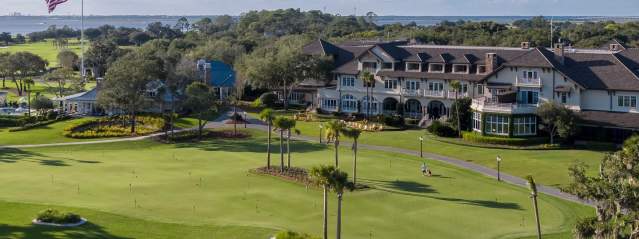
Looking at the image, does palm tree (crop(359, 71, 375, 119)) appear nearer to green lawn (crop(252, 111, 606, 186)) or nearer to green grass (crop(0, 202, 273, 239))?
green lawn (crop(252, 111, 606, 186))

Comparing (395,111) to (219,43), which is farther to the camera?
(219,43)

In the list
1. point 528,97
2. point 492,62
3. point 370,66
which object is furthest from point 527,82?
point 370,66

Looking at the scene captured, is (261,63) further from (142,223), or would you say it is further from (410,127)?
(142,223)

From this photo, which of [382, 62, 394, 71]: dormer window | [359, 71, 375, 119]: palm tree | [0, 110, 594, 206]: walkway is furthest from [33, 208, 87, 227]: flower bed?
[382, 62, 394, 71]: dormer window

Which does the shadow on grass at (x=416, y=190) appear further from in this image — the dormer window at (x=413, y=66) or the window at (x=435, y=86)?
the dormer window at (x=413, y=66)

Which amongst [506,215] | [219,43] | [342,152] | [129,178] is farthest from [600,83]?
[219,43]

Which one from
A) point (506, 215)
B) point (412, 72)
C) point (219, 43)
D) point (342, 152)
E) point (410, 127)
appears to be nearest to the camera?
point (506, 215)

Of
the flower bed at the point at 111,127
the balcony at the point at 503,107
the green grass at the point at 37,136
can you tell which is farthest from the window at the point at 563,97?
the green grass at the point at 37,136
